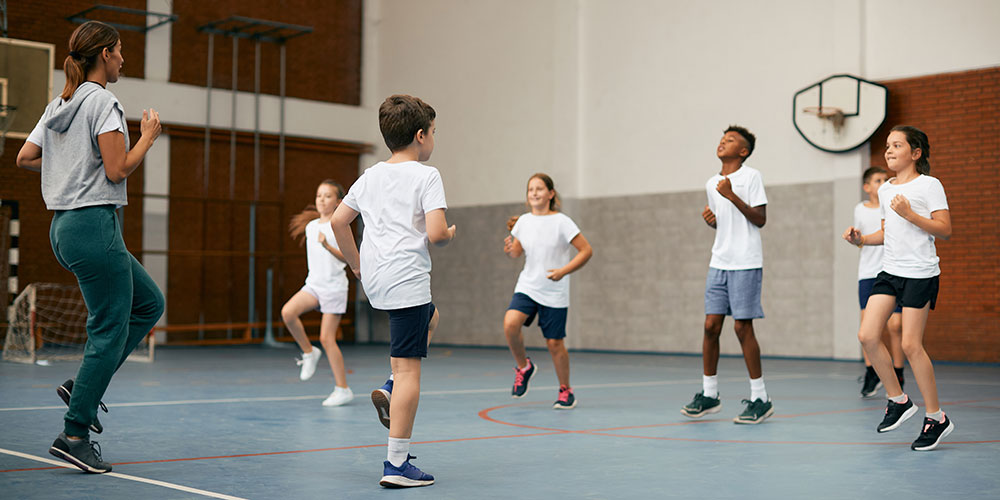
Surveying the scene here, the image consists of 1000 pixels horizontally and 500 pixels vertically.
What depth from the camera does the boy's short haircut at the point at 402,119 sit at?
4254mm

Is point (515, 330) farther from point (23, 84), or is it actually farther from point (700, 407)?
point (23, 84)

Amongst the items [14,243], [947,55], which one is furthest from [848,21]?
[14,243]

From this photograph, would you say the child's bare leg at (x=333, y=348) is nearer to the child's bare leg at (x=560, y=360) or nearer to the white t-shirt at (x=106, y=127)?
the child's bare leg at (x=560, y=360)

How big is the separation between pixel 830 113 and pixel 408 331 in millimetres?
10672

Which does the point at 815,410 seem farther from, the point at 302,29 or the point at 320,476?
the point at 302,29

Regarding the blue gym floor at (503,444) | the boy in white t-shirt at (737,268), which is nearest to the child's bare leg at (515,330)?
the blue gym floor at (503,444)

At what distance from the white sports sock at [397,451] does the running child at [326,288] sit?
334 cm

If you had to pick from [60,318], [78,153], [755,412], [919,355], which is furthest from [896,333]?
[60,318]

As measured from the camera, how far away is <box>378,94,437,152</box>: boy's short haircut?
4.25 metres

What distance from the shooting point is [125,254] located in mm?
4414

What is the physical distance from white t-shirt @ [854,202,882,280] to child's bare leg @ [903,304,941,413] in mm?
3118

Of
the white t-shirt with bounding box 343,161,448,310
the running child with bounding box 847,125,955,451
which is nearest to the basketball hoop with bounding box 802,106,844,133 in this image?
the running child with bounding box 847,125,955,451

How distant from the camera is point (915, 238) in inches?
217

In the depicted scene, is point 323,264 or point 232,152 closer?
point 323,264
